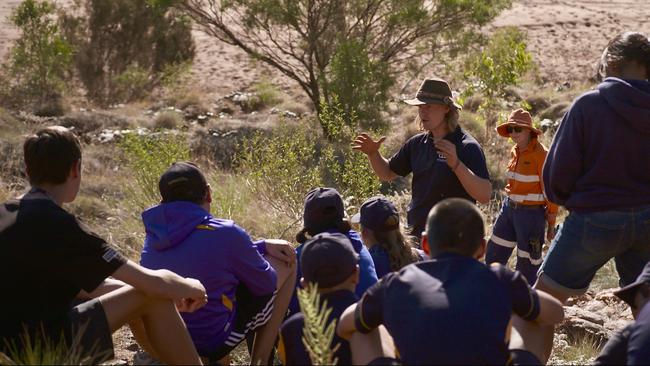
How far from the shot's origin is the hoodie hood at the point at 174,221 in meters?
4.55

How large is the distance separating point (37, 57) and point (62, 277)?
56.7 feet

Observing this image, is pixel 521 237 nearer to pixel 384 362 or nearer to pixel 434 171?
pixel 434 171

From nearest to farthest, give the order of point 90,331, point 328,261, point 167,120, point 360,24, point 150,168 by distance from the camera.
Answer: point 328,261
point 90,331
point 150,168
point 360,24
point 167,120

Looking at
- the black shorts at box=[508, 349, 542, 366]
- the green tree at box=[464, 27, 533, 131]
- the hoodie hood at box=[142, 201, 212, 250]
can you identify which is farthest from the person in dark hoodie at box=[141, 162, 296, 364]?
the green tree at box=[464, 27, 533, 131]

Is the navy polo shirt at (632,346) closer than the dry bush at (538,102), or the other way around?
the navy polo shirt at (632,346)

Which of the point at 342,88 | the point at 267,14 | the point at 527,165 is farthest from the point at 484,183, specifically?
the point at 267,14

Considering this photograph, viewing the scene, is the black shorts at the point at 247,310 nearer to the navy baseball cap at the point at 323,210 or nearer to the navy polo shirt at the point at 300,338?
the navy baseball cap at the point at 323,210

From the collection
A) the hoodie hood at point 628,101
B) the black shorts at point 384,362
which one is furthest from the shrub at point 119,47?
the black shorts at point 384,362

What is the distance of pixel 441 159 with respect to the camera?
5.59 metres

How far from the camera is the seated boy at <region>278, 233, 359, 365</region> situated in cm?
382

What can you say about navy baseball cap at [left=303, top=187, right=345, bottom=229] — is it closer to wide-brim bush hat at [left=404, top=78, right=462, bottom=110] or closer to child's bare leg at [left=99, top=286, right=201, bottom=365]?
child's bare leg at [left=99, top=286, right=201, bottom=365]

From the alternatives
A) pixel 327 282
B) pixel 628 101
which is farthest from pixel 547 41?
pixel 327 282

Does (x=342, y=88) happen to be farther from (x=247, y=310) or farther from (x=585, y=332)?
(x=247, y=310)

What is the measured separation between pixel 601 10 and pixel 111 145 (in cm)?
1713
